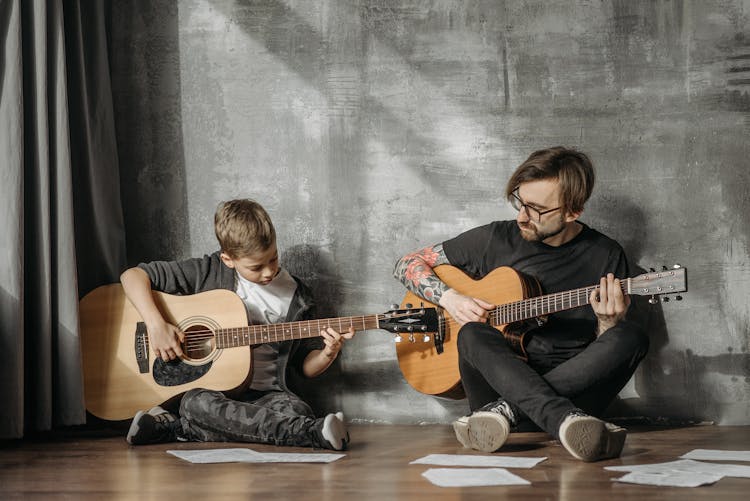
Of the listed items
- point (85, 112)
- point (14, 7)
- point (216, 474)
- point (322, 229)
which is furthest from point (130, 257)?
point (216, 474)

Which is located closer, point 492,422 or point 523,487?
point 523,487

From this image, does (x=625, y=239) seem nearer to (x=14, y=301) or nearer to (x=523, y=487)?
(x=523, y=487)

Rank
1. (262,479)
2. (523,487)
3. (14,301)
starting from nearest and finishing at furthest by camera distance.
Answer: (523,487) < (262,479) < (14,301)

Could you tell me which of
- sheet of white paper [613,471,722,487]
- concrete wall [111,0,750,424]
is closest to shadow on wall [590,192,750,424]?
concrete wall [111,0,750,424]

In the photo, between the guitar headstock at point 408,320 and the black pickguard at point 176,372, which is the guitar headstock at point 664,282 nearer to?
the guitar headstock at point 408,320

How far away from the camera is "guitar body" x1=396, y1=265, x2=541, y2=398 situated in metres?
2.52

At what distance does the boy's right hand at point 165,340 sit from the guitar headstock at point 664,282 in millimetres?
1490

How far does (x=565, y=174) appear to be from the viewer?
255 cm

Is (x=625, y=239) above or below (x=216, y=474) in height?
above

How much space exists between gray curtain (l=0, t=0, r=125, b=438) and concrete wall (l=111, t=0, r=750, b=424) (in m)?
0.46

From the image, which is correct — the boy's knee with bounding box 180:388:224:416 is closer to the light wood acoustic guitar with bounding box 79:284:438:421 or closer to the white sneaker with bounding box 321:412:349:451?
the light wood acoustic guitar with bounding box 79:284:438:421

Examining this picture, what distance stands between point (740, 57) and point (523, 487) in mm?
1940

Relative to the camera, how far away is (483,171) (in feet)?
9.86

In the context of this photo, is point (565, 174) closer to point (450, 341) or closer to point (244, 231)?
point (450, 341)
